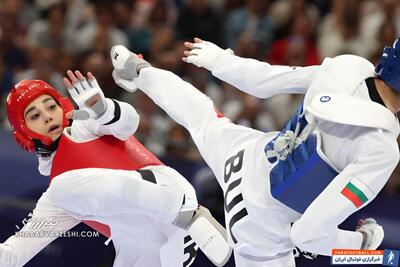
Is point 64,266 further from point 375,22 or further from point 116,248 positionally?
point 375,22

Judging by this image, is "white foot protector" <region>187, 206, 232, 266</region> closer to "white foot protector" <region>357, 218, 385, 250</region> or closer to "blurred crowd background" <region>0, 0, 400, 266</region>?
"white foot protector" <region>357, 218, 385, 250</region>

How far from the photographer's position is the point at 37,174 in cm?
611

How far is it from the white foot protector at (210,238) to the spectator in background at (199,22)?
334 cm

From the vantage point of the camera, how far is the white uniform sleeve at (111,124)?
187 inches

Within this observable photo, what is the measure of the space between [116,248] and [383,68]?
1671 millimetres

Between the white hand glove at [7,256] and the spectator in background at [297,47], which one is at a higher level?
the white hand glove at [7,256]

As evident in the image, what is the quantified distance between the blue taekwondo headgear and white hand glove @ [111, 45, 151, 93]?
1.34m

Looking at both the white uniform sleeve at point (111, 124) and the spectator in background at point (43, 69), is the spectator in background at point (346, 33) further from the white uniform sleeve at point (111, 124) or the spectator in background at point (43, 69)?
the white uniform sleeve at point (111, 124)

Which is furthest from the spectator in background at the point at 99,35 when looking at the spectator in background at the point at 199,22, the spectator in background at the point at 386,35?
the spectator in background at the point at 386,35

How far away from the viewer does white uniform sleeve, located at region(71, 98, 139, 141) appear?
4.76 m

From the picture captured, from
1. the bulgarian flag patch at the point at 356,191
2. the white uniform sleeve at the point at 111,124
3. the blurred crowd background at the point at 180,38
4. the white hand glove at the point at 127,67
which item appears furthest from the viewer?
the blurred crowd background at the point at 180,38

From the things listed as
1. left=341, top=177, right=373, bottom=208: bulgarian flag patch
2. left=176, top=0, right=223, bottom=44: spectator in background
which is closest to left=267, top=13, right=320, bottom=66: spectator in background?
left=176, top=0, right=223, bottom=44: spectator in background

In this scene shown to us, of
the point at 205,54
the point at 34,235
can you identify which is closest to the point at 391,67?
the point at 205,54

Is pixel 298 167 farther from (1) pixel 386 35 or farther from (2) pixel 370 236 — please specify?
(1) pixel 386 35
